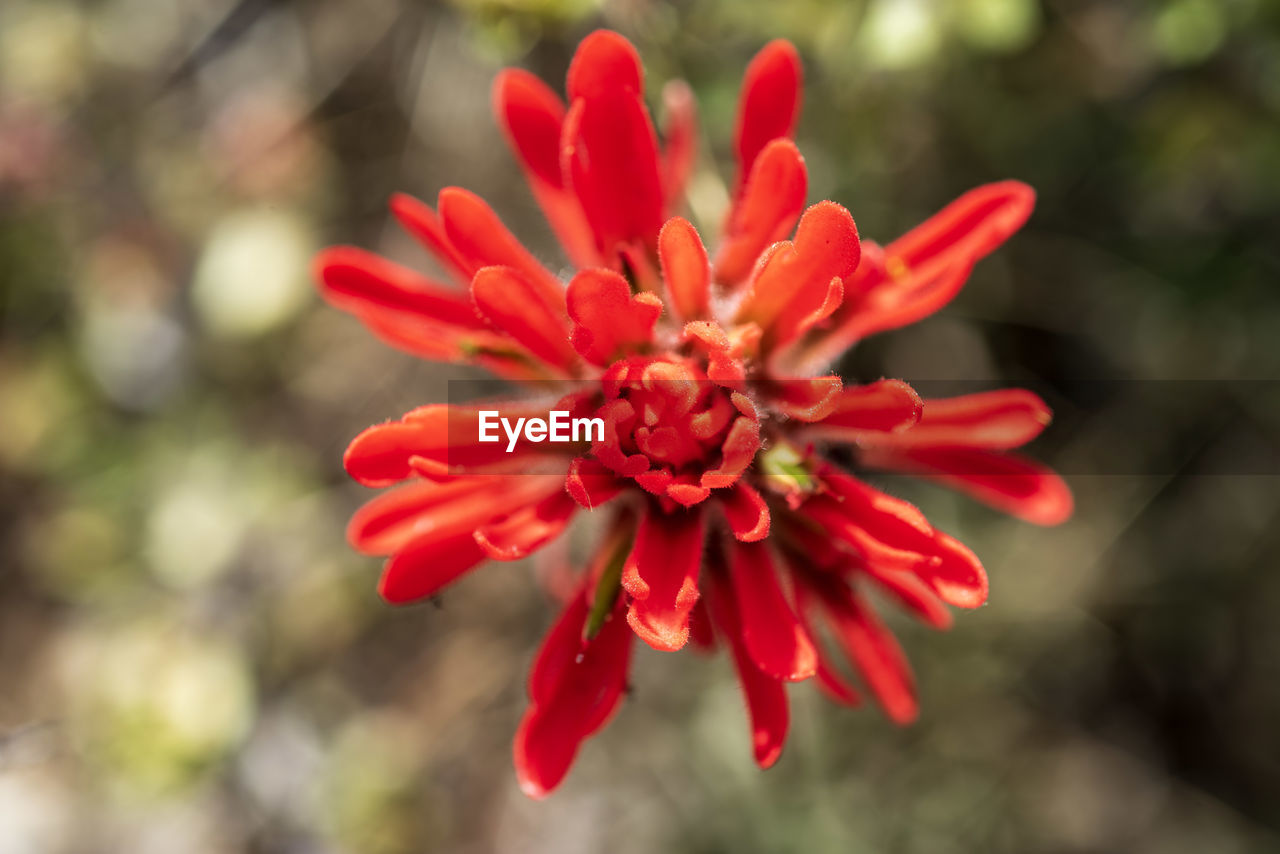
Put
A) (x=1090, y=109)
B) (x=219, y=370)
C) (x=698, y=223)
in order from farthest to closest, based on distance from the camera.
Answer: (x=219, y=370)
(x=1090, y=109)
(x=698, y=223)

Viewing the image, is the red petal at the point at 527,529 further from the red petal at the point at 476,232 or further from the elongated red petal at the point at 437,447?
the red petal at the point at 476,232

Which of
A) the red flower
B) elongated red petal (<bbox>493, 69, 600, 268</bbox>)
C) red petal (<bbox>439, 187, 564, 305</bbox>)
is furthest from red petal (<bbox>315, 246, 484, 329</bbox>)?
elongated red petal (<bbox>493, 69, 600, 268</bbox>)

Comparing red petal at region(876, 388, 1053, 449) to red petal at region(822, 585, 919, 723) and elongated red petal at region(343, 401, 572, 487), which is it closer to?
red petal at region(822, 585, 919, 723)

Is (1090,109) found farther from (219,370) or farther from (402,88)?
(219,370)

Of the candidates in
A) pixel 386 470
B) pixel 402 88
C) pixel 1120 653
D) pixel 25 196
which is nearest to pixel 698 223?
pixel 386 470

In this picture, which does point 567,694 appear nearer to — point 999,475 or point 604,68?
point 999,475
